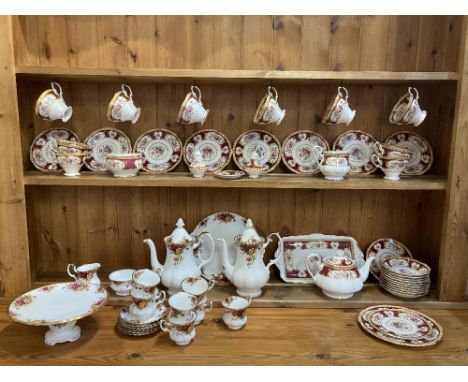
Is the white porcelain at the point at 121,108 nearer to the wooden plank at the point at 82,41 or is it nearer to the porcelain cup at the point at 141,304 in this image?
the wooden plank at the point at 82,41

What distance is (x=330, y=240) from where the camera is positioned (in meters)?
1.61

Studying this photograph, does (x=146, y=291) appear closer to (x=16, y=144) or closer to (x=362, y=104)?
(x=16, y=144)

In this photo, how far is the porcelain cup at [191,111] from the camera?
4.67 feet

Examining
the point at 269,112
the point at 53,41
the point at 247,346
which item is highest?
the point at 53,41

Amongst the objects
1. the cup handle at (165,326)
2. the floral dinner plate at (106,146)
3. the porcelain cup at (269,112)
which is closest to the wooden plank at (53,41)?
the floral dinner plate at (106,146)

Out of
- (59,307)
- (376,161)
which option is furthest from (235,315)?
(376,161)

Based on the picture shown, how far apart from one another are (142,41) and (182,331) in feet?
3.32

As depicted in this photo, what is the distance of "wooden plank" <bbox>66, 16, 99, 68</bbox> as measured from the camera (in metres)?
1.49

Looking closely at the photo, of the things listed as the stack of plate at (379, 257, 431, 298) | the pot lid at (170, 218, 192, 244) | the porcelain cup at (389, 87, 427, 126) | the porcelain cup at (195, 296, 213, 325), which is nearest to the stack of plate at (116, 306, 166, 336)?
the porcelain cup at (195, 296, 213, 325)

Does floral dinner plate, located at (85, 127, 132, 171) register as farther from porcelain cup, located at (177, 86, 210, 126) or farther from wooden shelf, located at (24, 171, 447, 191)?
porcelain cup, located at (177, 86, 210, 126)

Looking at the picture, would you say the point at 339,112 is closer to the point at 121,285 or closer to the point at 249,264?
the point at 249,264

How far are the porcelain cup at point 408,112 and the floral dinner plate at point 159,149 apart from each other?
0.79 m

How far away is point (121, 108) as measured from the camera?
1.43 m

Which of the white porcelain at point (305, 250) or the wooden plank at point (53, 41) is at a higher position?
the wooden plank at point (53, 41)
